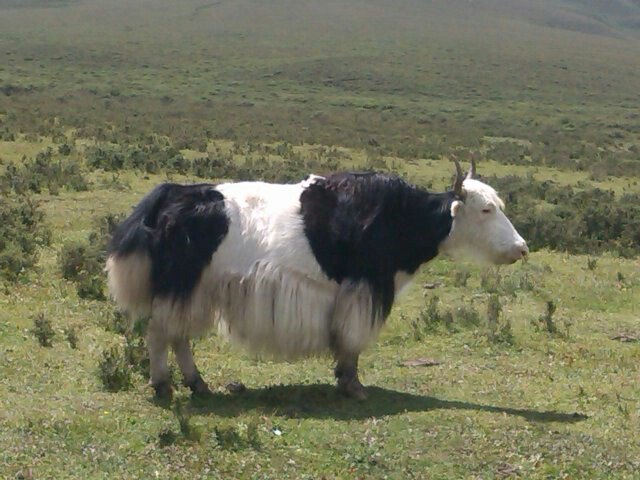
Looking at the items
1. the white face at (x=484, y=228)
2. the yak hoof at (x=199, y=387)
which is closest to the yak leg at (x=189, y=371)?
the yak hoof at (x=199, y=387)

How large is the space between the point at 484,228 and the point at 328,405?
1.82m

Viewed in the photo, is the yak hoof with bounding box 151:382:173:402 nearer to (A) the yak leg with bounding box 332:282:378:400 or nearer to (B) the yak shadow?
(B) the yak shadow

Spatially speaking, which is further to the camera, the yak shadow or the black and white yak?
the black and white yak

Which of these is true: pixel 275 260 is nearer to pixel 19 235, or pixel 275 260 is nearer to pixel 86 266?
pixel 86 266

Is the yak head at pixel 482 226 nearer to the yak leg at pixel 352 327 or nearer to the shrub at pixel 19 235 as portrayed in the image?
the yak leg at pixel 352 327

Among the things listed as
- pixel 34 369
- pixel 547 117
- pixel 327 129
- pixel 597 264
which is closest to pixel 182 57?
pixel 547 117

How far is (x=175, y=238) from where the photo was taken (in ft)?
26.3

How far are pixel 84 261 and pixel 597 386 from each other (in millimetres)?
6192

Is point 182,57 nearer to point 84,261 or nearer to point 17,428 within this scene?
point 84,261

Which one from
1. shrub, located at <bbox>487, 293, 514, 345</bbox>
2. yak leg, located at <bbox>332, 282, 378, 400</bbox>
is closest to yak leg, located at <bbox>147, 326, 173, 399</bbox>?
yak leg, located at <bbox>332, 282, 378, 400</bbox>

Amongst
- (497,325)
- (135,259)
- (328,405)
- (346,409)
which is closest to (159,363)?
(135,259)

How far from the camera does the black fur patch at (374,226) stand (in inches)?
324

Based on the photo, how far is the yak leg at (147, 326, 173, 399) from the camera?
26.8 feet

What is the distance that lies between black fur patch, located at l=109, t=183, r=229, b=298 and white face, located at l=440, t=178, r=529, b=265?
184cm
